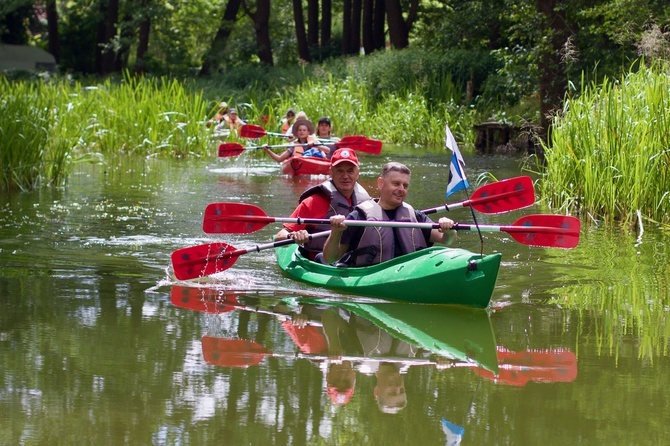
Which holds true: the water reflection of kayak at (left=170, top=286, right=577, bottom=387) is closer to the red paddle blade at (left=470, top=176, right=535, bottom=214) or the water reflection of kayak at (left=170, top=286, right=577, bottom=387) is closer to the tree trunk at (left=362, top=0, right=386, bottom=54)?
the red paddle blade at (left=470, top=176, right=535, bottom=214)

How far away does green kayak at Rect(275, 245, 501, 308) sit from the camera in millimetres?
7148

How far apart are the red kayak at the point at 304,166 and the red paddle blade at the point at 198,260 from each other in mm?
8527

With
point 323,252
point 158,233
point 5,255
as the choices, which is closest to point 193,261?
point 323,252

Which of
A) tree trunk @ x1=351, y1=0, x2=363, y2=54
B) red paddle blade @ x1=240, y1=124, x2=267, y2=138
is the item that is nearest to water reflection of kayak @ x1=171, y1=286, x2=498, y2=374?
red paddle blade @ x1=240, y1=124, x2=267, y2=138

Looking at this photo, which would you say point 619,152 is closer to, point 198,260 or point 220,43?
point 198,260

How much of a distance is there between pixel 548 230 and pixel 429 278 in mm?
1119

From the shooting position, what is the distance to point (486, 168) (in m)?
18.0

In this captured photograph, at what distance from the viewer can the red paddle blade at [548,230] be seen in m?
7.95

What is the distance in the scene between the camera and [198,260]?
332 inches

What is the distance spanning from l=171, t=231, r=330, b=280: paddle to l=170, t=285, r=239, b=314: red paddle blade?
126mm

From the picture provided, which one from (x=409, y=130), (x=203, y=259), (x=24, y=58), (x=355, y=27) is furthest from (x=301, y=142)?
(x=24, y=58)

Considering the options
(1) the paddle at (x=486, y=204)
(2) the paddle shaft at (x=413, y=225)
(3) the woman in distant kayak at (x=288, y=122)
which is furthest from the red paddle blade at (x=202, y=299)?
(3) the woman in distant kayak at (x=288, y=122)

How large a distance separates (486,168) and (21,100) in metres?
7.92

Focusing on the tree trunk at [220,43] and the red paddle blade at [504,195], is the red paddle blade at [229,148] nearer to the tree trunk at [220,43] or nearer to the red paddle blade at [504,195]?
the red paddle blade at [504,195]
